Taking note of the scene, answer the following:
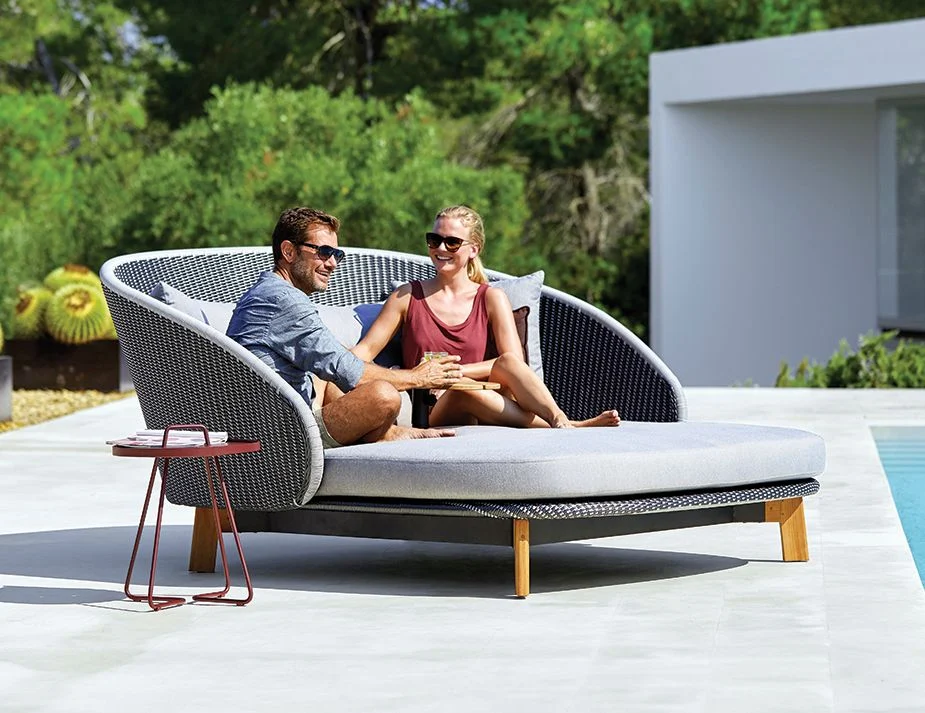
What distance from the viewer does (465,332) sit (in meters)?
6.22

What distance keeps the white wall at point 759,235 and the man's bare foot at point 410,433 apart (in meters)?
12.8

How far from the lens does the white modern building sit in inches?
700

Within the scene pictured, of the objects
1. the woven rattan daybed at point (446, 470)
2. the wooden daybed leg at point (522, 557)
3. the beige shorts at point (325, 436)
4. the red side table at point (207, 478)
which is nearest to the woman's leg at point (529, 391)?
the woven rattan daybed at point (446, 470)

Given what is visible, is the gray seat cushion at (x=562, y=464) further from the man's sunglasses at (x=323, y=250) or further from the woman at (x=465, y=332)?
the man's sunglasses at (x=323, y=250)

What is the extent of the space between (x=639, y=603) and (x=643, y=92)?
1944cm

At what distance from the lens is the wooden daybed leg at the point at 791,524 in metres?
5.69

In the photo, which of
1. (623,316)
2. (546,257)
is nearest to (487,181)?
(623,316)

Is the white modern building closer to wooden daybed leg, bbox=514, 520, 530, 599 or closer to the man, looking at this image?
the man

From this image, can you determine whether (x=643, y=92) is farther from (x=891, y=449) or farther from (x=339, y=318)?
(x=339, y=318)

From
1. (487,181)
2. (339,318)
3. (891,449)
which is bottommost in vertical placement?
(891,449)

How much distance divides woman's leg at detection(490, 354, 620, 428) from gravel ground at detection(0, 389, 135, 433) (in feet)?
20.9

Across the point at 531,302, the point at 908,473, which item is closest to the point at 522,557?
the point at 531,302

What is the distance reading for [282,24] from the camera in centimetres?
2425

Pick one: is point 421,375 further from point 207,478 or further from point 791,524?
point 791,524
